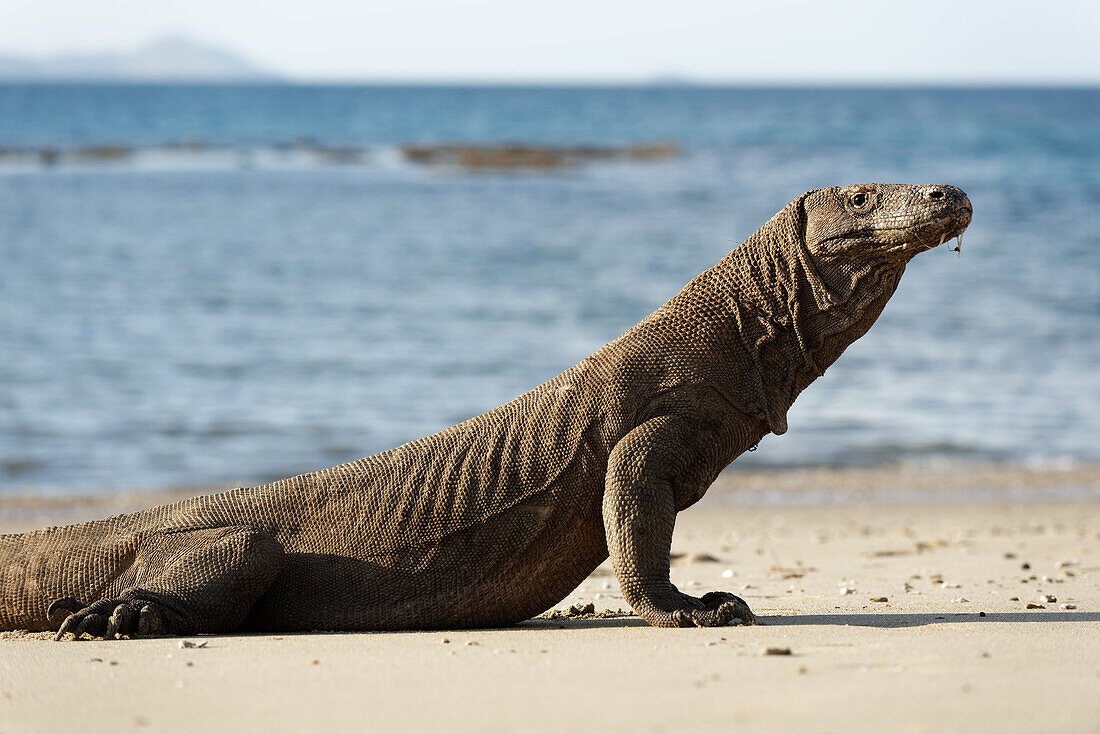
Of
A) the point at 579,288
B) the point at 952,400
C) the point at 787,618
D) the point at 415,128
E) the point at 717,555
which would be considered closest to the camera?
the point at 787,618

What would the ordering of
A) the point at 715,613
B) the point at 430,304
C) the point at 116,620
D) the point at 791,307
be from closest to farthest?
the point at 116,620
the point at 715,613
the point at 791,307
the point at 430,304

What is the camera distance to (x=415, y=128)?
95250mm

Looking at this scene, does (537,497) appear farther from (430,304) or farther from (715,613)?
(430,304)

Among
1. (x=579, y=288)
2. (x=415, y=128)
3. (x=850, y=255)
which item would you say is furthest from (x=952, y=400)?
(x=415, y=128)

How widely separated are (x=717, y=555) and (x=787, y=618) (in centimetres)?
327

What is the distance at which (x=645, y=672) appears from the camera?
17.5 ft

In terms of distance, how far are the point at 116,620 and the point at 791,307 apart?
138 inches

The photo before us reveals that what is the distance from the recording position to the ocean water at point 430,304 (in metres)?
15.6

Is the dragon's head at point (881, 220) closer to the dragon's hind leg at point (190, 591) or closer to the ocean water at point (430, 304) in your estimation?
the dragon's hind leg at point (190, 591)

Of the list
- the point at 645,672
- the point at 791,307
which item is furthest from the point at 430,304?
the point at 645,672

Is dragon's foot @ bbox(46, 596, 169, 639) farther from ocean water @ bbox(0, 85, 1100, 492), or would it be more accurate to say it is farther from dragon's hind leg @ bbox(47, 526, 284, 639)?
ocean water @ bbox(0, 85, 1100, 492)

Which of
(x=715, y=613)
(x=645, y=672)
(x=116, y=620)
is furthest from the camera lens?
(x=715, y=613)

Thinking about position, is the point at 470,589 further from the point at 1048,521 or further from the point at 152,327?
the point at 152,327

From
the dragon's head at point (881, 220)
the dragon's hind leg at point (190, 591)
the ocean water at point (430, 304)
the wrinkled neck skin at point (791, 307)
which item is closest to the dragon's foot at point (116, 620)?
the dragon's hind leg at point (190, 591)
